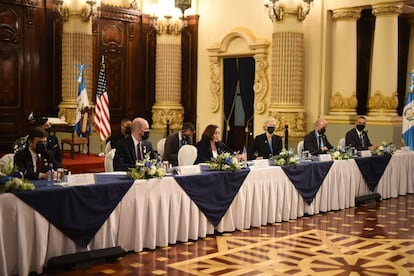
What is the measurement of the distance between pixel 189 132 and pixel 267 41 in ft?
18.8

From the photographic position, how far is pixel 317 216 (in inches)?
337

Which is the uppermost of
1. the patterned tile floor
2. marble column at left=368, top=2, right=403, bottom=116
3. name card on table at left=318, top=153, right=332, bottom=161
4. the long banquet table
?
marble column at left=368, top=2, right=403, bottom=116

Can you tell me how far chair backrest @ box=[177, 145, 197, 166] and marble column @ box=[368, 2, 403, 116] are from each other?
5.72 m

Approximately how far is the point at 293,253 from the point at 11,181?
3047 millimetres

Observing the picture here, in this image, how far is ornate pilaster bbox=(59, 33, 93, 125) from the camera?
526 inches

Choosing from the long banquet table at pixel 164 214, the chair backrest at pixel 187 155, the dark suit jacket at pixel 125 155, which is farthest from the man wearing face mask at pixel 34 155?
the chair backrest at pixel 187 155

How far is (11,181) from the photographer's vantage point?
524 cm

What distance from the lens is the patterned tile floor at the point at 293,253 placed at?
5730 mm

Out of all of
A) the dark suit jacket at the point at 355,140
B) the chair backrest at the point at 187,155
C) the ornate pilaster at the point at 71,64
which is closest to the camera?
the chair backrest at the point at 187,155

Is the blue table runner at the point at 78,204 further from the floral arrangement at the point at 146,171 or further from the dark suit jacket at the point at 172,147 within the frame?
the dark suit jacket at the point at 172,147

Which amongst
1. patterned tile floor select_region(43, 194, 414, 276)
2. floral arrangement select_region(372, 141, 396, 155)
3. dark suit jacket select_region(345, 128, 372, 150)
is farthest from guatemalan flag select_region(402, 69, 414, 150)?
patterned tile floor select_region(43, 194, 414, 276)

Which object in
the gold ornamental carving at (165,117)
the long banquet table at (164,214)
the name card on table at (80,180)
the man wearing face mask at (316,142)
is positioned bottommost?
the long banquet table at (164,214)

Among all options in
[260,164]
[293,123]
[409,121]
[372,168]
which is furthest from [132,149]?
[409,121]

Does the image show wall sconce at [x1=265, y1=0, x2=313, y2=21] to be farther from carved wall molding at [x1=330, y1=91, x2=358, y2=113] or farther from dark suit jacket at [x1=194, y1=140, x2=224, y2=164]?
dark suit jacket at [x1=194, y1=140, x2=224, y2=164]
